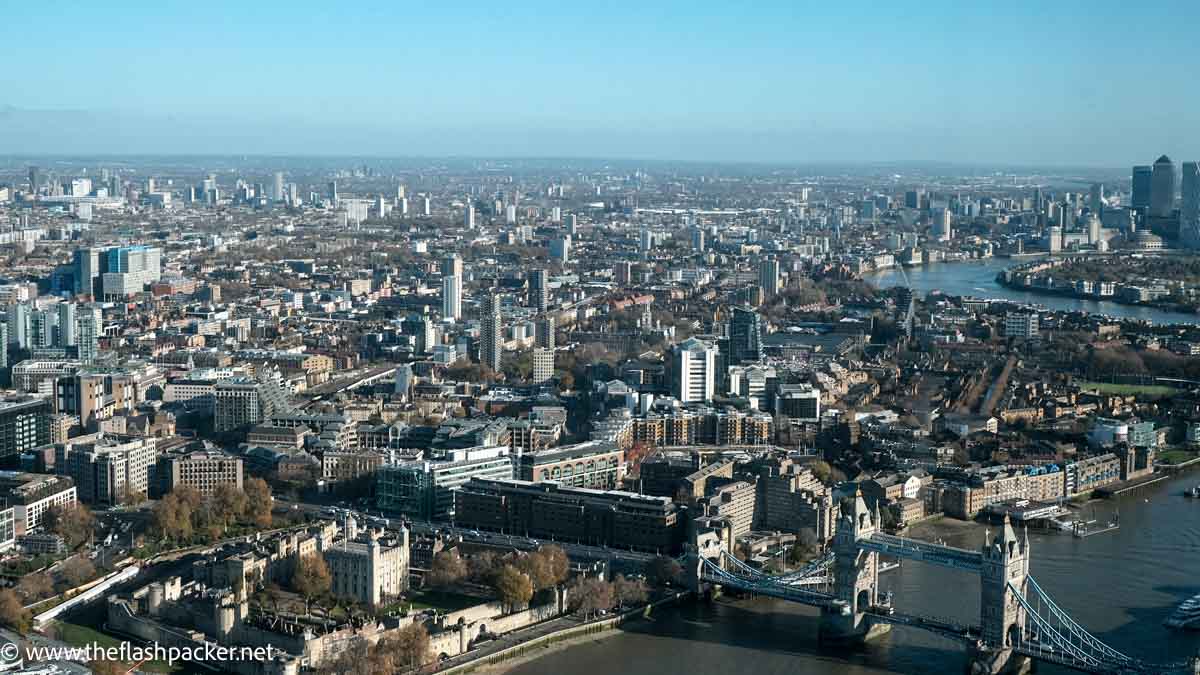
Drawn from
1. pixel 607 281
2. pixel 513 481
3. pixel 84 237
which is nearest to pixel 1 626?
pixel 513 481

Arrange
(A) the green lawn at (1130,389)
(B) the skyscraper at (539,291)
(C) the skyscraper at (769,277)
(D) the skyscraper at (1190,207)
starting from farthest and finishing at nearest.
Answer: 1. (D) the skyscraper at (1190,207)
2. (C) the skyscraper at (769,277)
3. (B) the skyscraper at (539,291)
4. (A) the green lawn at (1130,389)

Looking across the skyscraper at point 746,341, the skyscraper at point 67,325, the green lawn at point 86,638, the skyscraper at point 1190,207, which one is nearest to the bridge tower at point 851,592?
the green lawn at point 86,638

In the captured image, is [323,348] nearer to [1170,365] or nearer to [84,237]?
[1170,365]

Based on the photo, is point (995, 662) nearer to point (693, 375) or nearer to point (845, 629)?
point (845, 629)

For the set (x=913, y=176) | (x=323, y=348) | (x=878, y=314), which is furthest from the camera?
(x=913, y=176)

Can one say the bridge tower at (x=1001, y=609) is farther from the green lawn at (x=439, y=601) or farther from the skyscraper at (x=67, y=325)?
the skyscraper at (x=67, y=325)

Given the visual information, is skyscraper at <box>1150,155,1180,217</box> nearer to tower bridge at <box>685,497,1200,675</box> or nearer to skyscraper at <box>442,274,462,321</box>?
skyscraper at <box>442,274,462,321</box>
